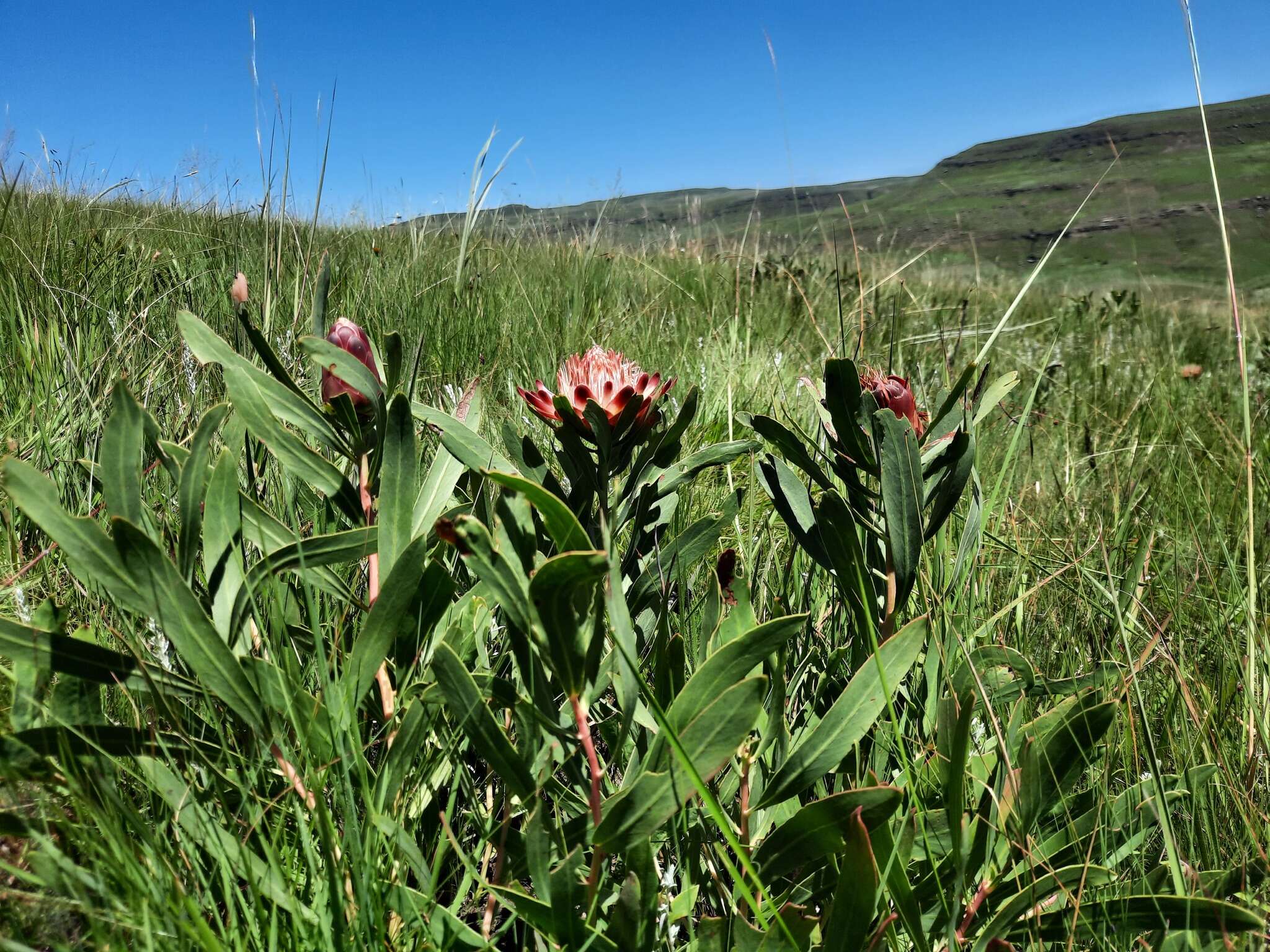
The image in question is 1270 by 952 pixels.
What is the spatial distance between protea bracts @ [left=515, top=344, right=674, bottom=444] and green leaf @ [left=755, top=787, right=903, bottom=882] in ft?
1.06

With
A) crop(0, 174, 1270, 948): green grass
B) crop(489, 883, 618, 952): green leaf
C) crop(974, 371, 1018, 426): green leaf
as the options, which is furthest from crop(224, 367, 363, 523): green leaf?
crop(974, 371, 1018, 426): green leaf

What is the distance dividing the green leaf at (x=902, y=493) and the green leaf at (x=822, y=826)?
243 millimetres

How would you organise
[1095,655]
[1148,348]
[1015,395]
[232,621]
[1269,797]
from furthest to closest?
[1148,348], [1015,395], [1095,655], [1269,797], [232,621]

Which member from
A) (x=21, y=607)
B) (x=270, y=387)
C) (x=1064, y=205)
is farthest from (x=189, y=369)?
(x=1064, y=205)

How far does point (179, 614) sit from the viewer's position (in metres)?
0.60

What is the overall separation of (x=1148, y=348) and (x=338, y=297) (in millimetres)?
3347

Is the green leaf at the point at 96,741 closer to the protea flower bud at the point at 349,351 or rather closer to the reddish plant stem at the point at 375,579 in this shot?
the reddish plant stem at the point at 375,579

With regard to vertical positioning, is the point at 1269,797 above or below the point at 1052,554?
below

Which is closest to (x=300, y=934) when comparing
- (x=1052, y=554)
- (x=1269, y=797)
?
(x=1269, y=797)

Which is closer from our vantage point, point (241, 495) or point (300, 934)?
point (300, 934)

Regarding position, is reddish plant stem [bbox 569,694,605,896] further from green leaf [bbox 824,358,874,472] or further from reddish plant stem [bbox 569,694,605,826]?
green leaf [bbox 824,358,874,472]

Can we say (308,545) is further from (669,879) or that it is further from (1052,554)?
(1052,554)

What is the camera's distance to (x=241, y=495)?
70cm

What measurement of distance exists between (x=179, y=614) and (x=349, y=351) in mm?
272
